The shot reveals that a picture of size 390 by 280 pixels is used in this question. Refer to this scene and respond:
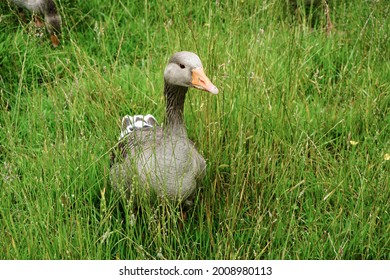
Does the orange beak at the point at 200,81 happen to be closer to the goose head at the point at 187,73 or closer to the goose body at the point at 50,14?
the goose head at the point at 187,73

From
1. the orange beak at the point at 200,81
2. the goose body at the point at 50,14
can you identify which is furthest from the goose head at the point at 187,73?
the goose body at the point at 50,14

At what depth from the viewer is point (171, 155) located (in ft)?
9.57

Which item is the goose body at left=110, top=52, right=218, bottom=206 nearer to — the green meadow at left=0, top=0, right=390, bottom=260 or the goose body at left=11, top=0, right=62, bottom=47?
the green meadow at left=0, top=0, right=390, bottom=260

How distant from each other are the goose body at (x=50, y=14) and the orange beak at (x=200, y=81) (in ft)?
7.77

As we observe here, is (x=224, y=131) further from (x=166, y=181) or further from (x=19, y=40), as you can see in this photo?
(x=19, y=40)

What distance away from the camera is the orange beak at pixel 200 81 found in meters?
2.76

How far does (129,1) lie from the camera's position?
5098mm

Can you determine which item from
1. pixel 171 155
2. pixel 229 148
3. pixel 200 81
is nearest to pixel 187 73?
pixel 200 81

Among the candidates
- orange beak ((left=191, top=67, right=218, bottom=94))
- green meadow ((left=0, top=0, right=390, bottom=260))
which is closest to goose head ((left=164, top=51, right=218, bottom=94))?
orange beak ((left=191, top=67, right=218, bottom=94))

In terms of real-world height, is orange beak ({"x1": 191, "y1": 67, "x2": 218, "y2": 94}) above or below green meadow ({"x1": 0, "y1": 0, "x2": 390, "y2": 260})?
above

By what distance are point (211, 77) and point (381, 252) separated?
4.65 feet

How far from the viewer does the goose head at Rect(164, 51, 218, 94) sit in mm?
2793
